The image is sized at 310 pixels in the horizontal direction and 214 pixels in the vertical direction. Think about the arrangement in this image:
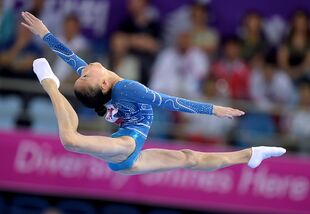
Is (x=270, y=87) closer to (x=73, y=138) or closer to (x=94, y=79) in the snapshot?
→ (x=94, y=79)

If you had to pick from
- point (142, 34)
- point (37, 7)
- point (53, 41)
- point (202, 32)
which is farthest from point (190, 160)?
point (37, 7)

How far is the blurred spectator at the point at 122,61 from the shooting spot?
31.5ft

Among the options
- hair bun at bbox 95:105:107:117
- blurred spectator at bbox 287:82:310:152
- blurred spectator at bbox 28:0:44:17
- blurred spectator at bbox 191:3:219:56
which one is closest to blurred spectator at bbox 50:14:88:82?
blurred spectator at bbox 28:0:44:17

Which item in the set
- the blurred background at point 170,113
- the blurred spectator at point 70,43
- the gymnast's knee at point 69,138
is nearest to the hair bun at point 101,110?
the gymnast's knee at point 69,138

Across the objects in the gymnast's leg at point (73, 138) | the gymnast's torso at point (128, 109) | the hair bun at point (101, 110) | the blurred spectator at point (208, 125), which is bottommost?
the gymnast's leg at point (73, 138)

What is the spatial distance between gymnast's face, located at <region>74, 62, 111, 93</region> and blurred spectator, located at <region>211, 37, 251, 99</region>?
3.07 meters

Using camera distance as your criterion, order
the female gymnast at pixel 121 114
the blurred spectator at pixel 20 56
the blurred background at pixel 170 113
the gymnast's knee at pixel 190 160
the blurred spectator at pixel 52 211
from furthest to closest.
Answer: the blurred spectator at pixel 52 211 → the blurred spectator at pixel 20 56 → the blurred background at pixel 170 113 → the gymnast's knee at pixel 190 160 → the female gymnast at pixel 121 114

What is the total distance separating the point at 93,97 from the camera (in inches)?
265

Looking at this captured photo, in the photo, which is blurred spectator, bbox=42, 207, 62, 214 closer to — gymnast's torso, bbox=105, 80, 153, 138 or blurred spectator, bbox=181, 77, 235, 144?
blurred spectator, bbox=181, 77, 235, 144

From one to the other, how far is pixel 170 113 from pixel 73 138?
3491 mm

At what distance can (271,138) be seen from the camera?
371 inches

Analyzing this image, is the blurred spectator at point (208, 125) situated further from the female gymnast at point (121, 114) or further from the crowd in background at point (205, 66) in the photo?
the female gymnast at point (121, 114)

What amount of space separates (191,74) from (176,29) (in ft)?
3.11

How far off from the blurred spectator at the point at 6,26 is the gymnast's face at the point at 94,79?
3244mm
